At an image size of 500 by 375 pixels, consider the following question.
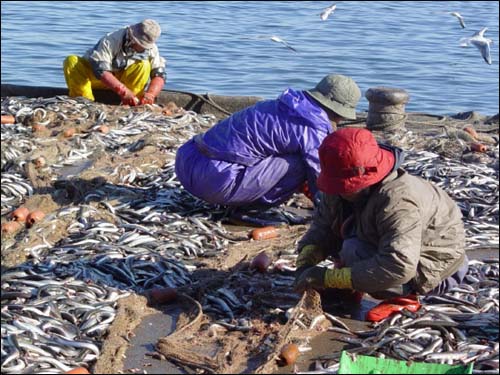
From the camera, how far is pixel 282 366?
516cm

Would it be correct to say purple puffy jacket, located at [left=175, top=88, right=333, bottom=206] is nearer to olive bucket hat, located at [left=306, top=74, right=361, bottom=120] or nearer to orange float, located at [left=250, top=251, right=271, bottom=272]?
olive bucket hat, located at [left=306, top=74, right=361, bottom=120]

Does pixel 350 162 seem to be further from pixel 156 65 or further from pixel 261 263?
pixel 156 65

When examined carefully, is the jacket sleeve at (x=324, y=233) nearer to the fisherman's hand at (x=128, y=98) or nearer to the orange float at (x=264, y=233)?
the orange float at (x=264, y=233)

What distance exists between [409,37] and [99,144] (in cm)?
1483

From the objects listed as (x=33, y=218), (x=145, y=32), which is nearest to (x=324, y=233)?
(x=33, y=218)

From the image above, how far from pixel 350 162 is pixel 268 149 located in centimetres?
214

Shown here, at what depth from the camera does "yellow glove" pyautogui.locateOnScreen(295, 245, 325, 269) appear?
583 centimetres

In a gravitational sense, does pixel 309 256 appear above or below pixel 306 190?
above

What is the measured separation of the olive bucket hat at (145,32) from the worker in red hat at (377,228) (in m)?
5.56

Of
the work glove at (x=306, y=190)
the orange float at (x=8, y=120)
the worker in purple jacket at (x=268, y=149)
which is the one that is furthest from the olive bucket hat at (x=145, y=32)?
the work glove at (x=306, y=190)

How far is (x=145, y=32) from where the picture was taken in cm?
1093

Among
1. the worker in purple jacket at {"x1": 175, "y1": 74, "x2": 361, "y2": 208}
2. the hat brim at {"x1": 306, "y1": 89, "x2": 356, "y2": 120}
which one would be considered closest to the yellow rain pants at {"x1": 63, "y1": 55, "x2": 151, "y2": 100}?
the worker in purple jacket at {"x1": 175, "y1": 74, "x2": 361, "y2": 208}

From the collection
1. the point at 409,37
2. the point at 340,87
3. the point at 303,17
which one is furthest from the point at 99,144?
the point at 303,17

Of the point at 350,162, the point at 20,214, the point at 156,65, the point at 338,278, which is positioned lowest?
the point at 156,65
